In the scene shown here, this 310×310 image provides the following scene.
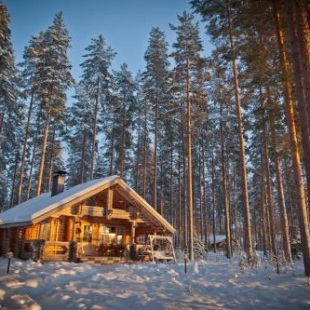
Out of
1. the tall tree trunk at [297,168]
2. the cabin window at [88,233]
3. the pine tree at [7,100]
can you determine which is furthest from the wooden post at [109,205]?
the pine tree at [7,100]

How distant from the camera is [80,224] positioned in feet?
70.3

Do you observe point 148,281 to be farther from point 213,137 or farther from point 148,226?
point 213,137

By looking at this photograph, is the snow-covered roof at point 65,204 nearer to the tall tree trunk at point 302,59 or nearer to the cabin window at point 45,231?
the cabin window at point 45,231

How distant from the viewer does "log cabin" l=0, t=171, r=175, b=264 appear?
16.4 m

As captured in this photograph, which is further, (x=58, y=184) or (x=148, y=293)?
(x=58, y=184)

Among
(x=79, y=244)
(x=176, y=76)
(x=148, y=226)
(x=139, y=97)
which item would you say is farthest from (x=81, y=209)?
(x=139, y=97)

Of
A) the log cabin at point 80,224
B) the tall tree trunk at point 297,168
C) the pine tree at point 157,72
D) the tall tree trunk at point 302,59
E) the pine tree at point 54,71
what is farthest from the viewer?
the pine tree at point 157,72

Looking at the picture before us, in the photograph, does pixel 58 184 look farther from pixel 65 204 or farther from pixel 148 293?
pixel 148 293

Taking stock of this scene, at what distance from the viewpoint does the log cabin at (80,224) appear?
Result: 644 inches

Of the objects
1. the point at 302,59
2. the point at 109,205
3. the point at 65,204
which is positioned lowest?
the point at 65,204

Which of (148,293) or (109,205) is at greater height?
(109,205)

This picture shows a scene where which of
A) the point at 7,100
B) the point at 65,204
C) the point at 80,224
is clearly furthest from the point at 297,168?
the point at 7,100

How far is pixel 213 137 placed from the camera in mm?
33312

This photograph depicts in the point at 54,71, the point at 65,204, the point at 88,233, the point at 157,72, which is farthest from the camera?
the point at 157,72
